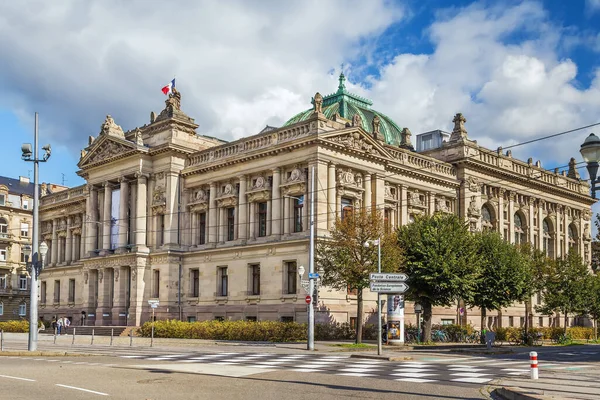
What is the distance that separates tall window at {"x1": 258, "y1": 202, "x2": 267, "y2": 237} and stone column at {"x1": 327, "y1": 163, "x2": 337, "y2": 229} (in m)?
6.70

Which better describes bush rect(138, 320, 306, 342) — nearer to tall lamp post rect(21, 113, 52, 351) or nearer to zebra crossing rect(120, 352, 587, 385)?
zebra crossing rect(120, 352, 587, 385)

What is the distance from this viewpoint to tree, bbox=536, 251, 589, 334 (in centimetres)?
5931

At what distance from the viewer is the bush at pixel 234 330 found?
45125 mm

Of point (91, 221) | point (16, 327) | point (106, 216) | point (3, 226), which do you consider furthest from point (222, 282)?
point (3, 226)

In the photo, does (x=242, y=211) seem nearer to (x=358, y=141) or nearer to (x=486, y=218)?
(x=358, y=141)

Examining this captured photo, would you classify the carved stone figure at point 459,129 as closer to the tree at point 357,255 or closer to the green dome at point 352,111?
the green dome at point 352,111

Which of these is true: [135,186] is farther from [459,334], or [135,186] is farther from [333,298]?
[459,334]

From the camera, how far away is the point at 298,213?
5216 centimetres

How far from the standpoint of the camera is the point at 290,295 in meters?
51.0

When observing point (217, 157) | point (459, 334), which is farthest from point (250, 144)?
point (459, 334)

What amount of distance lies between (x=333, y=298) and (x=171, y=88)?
24229 mm

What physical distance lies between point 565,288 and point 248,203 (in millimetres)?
27768

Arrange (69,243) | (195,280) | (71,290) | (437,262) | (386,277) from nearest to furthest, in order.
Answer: (386,277), (437,262), (195,280), (71,290), (69,243)

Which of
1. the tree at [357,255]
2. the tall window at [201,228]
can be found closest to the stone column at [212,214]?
the tall window at [201,228]
